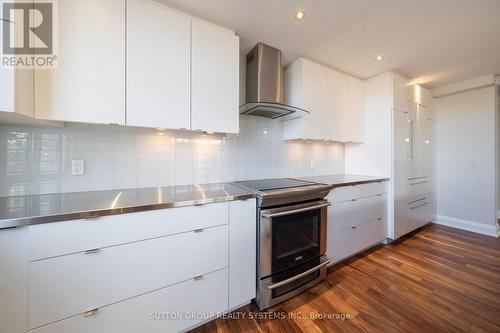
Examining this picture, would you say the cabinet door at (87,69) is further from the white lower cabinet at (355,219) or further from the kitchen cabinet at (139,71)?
the white lower cabinet at (355,219)

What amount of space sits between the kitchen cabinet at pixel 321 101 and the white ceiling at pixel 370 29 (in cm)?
15

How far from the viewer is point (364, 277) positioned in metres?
1.87

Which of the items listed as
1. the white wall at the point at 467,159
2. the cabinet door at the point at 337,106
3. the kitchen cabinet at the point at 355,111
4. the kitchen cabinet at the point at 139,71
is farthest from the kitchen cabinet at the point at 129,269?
the white wall at the point at 467,159

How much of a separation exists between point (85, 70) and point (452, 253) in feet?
13.4

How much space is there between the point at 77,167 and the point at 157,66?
95 centimetres

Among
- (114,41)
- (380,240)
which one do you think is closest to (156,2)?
(114,41)

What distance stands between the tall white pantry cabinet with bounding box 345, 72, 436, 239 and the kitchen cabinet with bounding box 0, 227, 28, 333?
11.0 ft

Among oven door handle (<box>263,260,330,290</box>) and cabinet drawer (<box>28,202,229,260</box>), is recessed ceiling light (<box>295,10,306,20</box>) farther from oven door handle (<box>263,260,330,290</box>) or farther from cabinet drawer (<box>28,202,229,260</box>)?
oven door handle (<box>263,260,330,290</box>)

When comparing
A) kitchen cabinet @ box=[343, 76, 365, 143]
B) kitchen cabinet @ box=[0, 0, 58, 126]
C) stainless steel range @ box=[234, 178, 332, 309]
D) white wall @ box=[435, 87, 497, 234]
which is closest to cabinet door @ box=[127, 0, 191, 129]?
kitchen cabinet @ box=[0, 0, 58, 126]

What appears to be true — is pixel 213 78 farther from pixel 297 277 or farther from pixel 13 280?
pixel 297 277

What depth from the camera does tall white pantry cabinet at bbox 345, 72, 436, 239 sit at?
249cm

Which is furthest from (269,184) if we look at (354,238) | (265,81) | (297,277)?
(354,238)

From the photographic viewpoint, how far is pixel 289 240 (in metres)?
1.61

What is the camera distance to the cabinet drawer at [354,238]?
6.47ft
